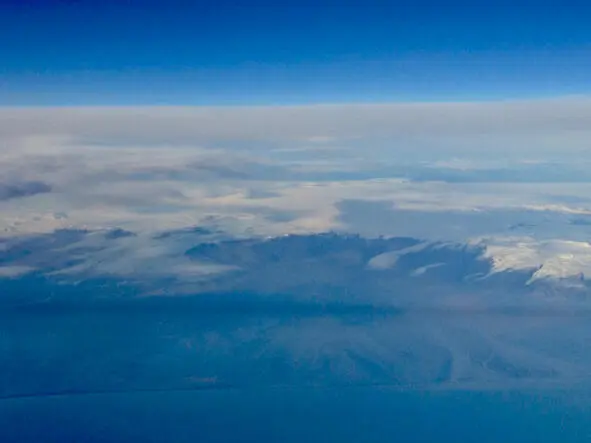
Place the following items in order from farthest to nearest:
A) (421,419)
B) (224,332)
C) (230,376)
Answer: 1. (224,332)
2. (230,376)
3. (421,419)

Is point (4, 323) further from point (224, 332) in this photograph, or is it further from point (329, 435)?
point (329, 435)

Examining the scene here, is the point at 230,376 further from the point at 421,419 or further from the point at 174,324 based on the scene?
the point at 421,419

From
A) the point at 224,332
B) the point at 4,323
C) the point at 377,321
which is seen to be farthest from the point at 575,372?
the point at 4,323

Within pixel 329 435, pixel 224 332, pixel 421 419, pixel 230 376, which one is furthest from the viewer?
pixel 224 332

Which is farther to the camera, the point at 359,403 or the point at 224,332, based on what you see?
the point at 224,332

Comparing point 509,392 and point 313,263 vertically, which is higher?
point 313,263

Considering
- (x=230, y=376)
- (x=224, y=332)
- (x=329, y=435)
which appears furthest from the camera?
(x=224, y=332)

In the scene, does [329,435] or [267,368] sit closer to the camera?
[329,435]

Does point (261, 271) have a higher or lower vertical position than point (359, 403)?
higher

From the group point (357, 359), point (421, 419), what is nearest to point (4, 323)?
point (357, 359)
